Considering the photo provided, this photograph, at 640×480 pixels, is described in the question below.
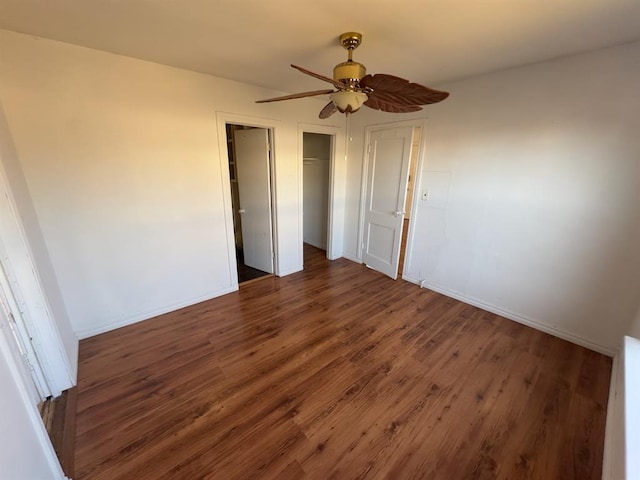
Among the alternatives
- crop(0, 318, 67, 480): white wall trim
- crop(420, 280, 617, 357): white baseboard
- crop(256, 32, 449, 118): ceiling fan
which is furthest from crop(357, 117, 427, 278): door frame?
crop(0, 318, 67, 480): white wall trim

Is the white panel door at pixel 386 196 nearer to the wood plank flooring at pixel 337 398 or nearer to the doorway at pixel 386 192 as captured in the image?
the doorway at pixel 386 192

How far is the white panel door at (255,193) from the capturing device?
3236mm

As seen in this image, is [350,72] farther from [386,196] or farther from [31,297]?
[31,297]

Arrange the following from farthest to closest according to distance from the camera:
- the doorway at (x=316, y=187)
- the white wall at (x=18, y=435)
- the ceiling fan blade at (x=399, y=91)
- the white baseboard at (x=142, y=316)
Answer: the doorway at (x=316, y=187), the white baseboard at (x=142, y=316), the ceiling fan blade at (x=399, y=91), the white wall at (x=18, y=435)

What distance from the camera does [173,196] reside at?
2.51 meters

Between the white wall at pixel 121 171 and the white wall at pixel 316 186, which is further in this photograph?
the white wall at pixel 316 186

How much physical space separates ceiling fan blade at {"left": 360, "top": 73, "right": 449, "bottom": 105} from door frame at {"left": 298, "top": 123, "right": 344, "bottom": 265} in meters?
1.92

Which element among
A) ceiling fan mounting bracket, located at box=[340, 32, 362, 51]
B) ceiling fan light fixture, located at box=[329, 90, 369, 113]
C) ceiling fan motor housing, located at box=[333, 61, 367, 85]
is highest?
ceiling fan mounting bracket, located at box=[340, 32, 362, 51]

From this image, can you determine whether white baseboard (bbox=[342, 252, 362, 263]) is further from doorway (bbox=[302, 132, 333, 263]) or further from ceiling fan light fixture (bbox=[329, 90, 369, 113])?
ceiling fan light fixture (bbox=[329, 90, 369, 113])

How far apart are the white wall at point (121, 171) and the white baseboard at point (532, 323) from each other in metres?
2.75

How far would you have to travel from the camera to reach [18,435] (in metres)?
0.92

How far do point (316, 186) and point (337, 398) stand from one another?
11.5 feet

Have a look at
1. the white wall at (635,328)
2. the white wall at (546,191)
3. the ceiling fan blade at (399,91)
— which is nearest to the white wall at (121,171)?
the ceiling fan blade at (399,91)

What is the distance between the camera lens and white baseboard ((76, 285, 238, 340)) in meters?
2.32
